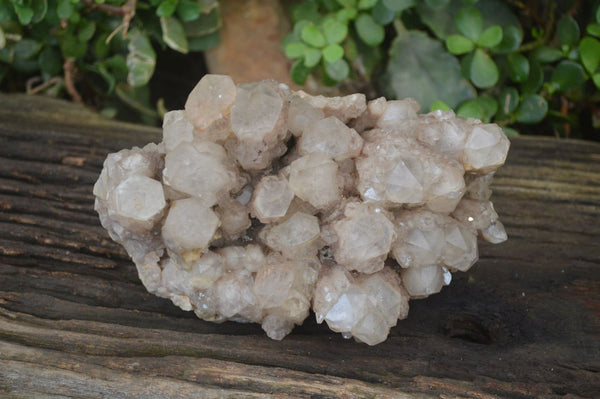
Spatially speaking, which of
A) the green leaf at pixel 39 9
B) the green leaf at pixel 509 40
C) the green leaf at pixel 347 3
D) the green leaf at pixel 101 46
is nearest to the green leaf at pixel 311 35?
the green leaf at pixel 347 3

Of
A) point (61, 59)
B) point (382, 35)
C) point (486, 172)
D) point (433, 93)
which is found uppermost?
point (486, 172)

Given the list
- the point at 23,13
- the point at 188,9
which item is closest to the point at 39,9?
the point at 23,13

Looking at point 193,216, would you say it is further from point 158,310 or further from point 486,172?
point 486,172

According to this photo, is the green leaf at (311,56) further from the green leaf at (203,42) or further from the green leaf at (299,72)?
the green leaf at (203,42)

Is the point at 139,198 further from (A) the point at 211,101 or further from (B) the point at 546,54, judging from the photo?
(B) the point at 546,54

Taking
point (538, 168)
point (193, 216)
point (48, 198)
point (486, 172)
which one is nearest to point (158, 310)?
point (193, 216)

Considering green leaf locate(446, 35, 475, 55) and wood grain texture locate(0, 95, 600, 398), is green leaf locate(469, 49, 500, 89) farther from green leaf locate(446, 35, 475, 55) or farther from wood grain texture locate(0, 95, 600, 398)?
wood grain texture locate(0, 95, 600, 398)
